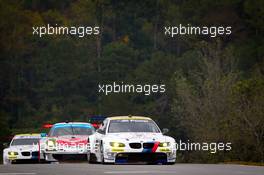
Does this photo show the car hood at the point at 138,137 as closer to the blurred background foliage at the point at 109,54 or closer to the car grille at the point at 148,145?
the car grille at the point at 148,145

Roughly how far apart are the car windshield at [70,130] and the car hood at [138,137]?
610 centimetres

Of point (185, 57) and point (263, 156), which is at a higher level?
point (185, 57)

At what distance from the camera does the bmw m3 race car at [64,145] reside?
34.6 metres

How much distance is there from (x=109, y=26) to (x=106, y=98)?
709 inches

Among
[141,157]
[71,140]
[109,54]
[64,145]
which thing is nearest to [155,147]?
[141,157]

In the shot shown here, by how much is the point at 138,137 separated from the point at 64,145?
612cm

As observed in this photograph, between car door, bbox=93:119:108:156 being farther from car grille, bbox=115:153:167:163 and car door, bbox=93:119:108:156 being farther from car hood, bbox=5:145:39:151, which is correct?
car hood, bbox=5:145:39:151


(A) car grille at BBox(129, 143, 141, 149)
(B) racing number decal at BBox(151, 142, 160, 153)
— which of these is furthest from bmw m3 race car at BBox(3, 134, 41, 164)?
(B) racing number decal at BBox(151, 142, 160, 153)

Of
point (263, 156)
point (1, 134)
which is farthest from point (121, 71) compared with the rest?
point (263, 156)

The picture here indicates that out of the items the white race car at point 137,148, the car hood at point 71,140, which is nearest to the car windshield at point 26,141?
the car hood at point 71,140

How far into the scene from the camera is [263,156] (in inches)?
1932

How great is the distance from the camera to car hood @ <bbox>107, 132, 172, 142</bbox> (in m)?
28.8

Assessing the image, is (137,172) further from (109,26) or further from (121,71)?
(109,26)

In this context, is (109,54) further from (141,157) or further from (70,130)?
(141,157)
